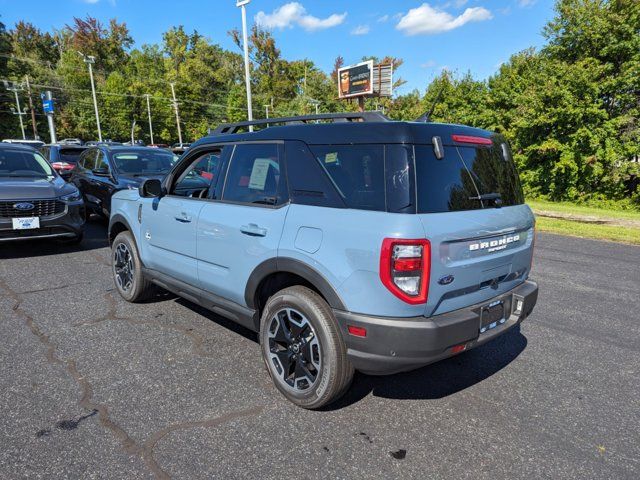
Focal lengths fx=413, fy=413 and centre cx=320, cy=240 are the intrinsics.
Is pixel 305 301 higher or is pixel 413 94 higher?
pixel 413 94

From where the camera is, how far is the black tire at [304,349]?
2500 mm

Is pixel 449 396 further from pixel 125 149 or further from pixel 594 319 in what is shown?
pixel 125 149

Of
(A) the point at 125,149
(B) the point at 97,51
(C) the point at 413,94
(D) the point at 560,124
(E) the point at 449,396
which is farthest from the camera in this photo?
(B) the point at 97,51

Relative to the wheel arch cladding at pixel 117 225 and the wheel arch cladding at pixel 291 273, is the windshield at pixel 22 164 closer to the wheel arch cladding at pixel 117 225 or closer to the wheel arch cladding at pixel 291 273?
the wheel arch cladding at pixel 117 225

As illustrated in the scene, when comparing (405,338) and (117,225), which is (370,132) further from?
(117,225)

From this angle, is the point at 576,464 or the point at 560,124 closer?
the point at 576,464

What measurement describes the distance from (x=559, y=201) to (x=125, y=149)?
1597 cm

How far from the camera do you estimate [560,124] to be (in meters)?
15.9

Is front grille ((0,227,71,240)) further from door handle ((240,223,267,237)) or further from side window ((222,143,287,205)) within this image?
door handle ((240,223,267,237))

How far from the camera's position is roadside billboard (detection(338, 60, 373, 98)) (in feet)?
89.1

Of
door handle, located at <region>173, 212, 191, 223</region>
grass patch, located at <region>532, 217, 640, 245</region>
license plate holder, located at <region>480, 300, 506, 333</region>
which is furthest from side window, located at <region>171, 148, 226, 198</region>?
grass patch, located at <region>532, 217, 640, 245</region>

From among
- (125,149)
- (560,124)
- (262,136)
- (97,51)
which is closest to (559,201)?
(560,124)

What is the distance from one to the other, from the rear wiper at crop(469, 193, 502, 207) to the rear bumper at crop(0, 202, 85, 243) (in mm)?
6426

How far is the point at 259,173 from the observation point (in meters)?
3.11
